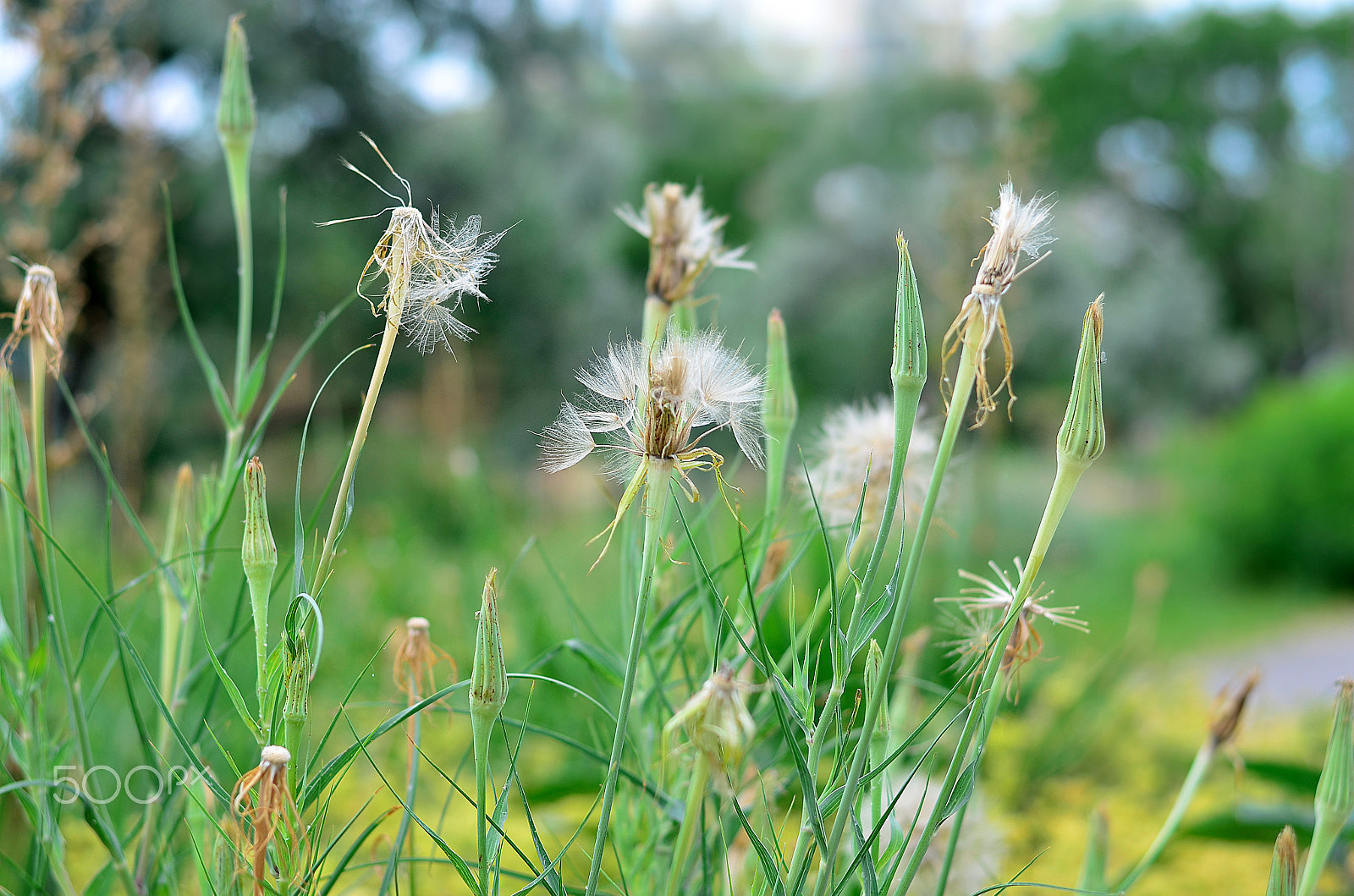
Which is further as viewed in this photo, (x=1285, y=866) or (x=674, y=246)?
(x=674, y=246)

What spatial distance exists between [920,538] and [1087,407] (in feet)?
0.36

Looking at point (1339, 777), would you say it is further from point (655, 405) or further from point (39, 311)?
point (39, 311)

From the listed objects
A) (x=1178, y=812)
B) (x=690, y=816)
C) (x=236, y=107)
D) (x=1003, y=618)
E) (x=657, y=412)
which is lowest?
(x=1178, y=812)

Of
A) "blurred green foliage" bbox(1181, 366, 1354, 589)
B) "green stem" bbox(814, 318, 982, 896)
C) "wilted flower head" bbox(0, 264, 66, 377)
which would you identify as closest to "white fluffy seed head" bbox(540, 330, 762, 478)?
"green stem" bbox(814, 318, 982, 896)

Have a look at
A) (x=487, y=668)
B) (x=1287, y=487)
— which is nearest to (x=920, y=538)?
(x=487, y=668)

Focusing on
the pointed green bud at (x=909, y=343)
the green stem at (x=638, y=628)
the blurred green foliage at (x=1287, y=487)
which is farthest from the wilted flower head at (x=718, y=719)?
the blurred green foliage at (x=1287, y=487)

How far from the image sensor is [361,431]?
0.48 m

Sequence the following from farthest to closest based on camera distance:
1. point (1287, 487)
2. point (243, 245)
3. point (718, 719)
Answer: point (1287, 487)
point (243, 245)
point (718, 719)

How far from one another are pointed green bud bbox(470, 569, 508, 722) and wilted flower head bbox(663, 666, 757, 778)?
0.09 metres

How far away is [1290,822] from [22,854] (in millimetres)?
1310

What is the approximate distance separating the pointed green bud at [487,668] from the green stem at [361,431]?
0.28 ft

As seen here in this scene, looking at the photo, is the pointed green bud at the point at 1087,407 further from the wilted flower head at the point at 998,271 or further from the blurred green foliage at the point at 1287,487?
the blurred green foliage at the point at 1287,487

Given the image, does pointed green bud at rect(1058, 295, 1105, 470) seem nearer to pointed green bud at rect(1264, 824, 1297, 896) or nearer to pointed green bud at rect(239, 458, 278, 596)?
pointed green bud at rect(1264, 824, 1297, 896)

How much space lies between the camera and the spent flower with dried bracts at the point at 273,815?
1.47ft
